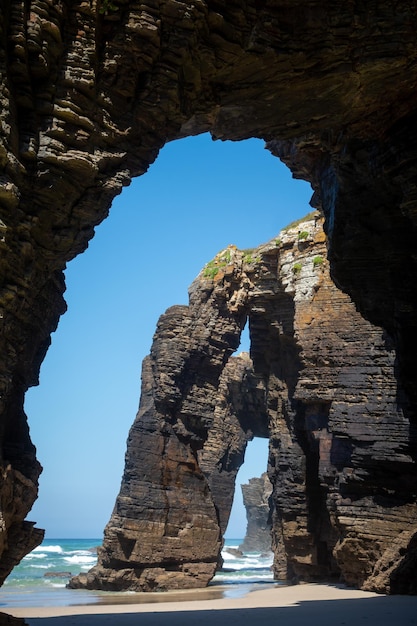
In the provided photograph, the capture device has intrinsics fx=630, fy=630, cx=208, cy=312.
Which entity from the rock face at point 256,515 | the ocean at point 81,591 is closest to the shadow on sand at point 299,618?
the ocean at point 81,591

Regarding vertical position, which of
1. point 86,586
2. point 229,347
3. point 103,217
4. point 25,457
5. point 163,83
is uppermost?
point 229,347

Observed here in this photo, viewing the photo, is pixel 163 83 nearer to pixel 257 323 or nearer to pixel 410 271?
pixel 410 271

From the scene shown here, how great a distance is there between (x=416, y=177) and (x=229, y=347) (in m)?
26.3

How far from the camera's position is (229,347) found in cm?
3719

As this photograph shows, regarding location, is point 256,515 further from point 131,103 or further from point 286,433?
point 131,103

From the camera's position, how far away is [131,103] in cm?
986

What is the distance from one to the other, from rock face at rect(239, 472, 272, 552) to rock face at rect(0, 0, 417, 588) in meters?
68.8

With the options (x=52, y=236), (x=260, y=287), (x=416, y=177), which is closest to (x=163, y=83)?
(x=52, y=236)

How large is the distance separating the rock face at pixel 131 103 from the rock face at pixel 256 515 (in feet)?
226

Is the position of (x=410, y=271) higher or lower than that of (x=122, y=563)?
higher

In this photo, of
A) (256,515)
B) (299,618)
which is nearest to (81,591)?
(299,618)

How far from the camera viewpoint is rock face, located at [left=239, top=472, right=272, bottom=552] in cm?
7917

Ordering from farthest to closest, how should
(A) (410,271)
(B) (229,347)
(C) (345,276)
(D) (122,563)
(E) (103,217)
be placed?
(B) (229,347) < (D) (122,563) < (C) (345,276) < (A) (410,271) < (E) (103,217)

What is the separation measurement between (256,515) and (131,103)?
7677 centimetres
